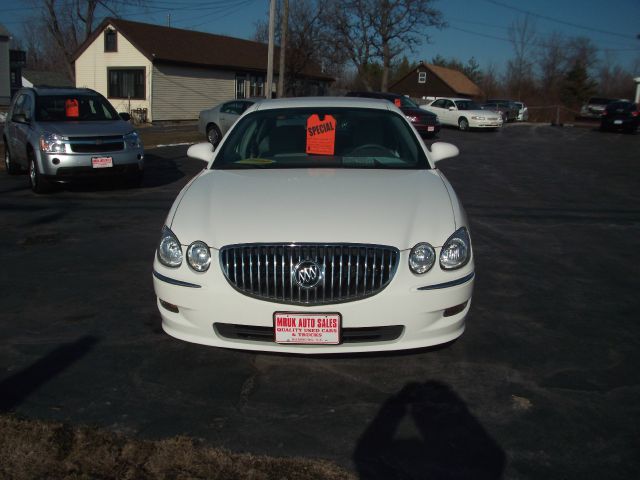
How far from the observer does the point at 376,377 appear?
146 inches

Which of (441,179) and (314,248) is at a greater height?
(441,179)

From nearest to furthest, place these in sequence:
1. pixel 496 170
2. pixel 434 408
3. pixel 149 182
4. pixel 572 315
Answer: pixel 434 408
pixel 572 315
pixel 149 182
pixel 496 170

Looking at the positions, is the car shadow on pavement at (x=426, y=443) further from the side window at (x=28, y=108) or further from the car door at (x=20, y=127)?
the side window at (x=28, y=108)

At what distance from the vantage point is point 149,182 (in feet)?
37.7

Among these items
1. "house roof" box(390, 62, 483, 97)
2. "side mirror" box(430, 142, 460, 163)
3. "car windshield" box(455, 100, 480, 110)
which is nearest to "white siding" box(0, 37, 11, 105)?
"house roof" box(390, 62, 483, 97)

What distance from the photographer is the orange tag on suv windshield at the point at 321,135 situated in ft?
16.4

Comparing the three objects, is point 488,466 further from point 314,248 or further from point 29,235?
point 29,235

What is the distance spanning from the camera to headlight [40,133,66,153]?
952 centimetres

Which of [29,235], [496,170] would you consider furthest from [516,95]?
[29,235]

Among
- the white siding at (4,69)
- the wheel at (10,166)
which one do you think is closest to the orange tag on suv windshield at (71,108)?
the wheel at (10,166)

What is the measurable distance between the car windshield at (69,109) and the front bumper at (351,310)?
7.91 metres

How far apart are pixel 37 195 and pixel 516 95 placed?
190 feet

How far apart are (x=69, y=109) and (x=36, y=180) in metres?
1.49

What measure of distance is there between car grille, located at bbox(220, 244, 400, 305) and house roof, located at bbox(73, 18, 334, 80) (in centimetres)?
3343
